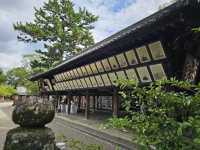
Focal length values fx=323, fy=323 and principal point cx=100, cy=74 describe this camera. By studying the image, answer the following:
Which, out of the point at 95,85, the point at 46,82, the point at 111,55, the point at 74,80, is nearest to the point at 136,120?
the point at 111,55

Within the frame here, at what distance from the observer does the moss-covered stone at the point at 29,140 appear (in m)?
5.08

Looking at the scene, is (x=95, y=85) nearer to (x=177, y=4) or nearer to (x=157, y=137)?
(x=177, y=4)

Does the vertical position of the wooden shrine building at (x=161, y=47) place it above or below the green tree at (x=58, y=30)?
below

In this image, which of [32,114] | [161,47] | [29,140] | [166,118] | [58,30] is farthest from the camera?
[58,30]

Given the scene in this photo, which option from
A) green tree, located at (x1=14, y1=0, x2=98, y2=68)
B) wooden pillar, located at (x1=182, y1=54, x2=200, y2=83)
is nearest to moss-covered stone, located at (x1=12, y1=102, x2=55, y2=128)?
wooden pillar, located at (x1=182, y1=54, x2=200, y2=83)

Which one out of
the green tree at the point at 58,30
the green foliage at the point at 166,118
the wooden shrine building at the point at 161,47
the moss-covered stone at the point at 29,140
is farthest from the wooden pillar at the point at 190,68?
the green tree at the point at 58,30

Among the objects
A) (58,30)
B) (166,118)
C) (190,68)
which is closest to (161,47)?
(190,68)

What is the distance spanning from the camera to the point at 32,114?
5254 millimetres

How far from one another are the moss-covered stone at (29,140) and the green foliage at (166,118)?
319cm

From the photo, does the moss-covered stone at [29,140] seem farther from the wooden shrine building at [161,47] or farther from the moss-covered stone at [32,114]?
the wooden shrine building at [161,47]

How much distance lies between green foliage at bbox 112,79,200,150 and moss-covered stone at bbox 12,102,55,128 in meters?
3.27

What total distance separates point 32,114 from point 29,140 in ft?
1.39

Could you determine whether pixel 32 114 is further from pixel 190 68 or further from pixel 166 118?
pixel 190 68

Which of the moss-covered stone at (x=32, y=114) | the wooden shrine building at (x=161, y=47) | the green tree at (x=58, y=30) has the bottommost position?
the moss-covered stone at (x=32, y=114)
